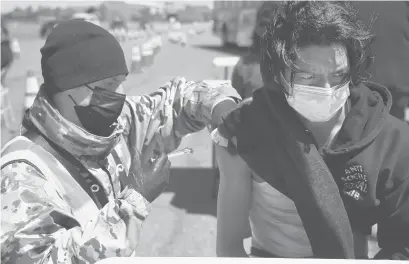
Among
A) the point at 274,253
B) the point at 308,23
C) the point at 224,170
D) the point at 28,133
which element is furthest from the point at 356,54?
the point at 28,133

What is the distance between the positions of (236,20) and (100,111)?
13.2 meters

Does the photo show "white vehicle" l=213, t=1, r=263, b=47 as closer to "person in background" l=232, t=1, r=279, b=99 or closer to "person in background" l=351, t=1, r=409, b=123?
"person in background" l=232, t=1, r=279, b=99

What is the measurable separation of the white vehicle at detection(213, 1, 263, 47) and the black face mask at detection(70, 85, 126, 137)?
31.8ft

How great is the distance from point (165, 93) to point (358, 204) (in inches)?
47.1

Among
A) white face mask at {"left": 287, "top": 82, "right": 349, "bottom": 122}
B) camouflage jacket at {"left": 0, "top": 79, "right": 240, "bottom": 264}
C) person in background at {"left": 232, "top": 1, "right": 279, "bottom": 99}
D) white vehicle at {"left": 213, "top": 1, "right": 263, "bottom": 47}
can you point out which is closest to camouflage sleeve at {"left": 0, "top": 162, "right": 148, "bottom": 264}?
camouflage jacket at {"left": 0, "top": 79, "right": 240, "bottom": 264}

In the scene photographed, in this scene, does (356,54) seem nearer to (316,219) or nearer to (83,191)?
(316,219)

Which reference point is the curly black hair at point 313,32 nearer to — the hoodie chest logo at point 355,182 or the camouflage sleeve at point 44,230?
the hoodie chest logo at point 355,182

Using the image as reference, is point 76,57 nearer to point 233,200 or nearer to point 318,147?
point 233,200

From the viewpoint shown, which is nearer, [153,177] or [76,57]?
[153,177]

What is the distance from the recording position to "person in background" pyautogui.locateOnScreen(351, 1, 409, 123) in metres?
2.66

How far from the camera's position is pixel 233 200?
179 cm

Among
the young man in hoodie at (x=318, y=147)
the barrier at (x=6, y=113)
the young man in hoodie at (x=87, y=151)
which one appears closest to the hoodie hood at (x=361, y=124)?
the young man in hoodie at (x=318, y=147)

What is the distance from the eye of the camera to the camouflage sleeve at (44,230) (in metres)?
1.38

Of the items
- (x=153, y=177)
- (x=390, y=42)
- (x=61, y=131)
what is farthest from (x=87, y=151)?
(x=390, y=42)
